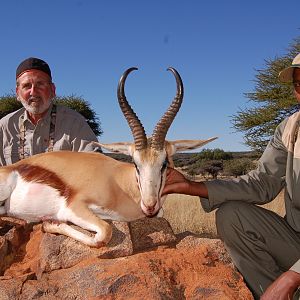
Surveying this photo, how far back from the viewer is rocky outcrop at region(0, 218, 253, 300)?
3.73 metres

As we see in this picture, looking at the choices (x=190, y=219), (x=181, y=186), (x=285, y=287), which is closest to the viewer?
(x=285, y=287)

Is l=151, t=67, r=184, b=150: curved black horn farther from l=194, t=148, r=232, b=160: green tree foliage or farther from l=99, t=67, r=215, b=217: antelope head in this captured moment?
l=194, t=148, r=232, b=160: green tree foliage

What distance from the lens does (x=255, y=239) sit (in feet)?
14.9

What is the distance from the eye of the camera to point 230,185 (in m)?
4.66

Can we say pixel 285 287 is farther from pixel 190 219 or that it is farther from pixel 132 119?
pixel 190 219

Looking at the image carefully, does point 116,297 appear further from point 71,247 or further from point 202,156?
point 202,156

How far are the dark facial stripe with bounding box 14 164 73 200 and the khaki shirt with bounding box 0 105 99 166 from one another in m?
1.47

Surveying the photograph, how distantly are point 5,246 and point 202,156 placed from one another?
2843cm

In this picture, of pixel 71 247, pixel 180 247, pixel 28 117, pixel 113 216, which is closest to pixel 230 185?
pixel 180 247

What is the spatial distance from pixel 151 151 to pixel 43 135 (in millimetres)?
2333

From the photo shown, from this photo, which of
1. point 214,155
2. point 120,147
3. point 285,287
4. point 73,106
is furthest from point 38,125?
point 214,155

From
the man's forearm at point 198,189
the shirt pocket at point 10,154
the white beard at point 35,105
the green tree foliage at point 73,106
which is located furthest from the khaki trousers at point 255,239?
the green tree foliage at point 73,106

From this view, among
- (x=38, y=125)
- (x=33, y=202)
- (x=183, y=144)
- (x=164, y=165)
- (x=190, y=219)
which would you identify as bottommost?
(x=190, y=219)

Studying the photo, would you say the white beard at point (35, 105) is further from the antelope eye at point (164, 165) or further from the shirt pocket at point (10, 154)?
the antelope eye at point (164, 165)
